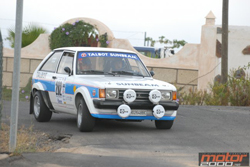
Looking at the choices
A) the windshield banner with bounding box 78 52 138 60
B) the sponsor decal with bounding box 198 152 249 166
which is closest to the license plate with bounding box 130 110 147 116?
the windshield banner with bounding box 78 52 138 60

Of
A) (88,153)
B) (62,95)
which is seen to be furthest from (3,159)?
(62,95)

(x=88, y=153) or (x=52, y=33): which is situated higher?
(x=52, y=33)

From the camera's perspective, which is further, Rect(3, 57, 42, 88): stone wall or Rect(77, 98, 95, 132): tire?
Rect(3, 57, 42, 88): stone wall

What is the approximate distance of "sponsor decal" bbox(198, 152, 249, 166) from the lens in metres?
8.04

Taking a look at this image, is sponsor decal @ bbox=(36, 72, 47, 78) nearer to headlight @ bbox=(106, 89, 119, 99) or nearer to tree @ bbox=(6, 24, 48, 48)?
headlight @ bbox=(106, 89, 119, 99)

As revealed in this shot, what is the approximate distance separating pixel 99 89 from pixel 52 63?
2.75m

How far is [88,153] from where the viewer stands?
8625 mm

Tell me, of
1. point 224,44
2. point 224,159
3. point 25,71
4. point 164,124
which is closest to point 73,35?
point 25,71

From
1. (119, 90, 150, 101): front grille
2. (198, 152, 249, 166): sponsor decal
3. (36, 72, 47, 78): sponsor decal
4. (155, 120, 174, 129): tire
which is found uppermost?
(36, 72, 47, 78): sponsor decal

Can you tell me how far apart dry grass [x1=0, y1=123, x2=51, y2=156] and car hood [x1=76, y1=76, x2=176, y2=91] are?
133 centimetres

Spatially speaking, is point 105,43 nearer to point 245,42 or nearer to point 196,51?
point 196,51

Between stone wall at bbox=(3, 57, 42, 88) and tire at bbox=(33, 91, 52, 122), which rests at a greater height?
stone wall at bbox=(3, 57, 42, 88)

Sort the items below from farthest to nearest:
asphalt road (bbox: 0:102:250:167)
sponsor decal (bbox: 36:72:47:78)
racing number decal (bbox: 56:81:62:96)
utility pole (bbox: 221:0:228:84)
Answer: utility pole (bbox: 221:0:228:84)
sponsor decal (bbox: 36:72:47:78)
racing number decal (bbox: 56:81:62:96)
asphalt road (bbox: 0:102:250:167)

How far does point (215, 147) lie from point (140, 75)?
123 inches
